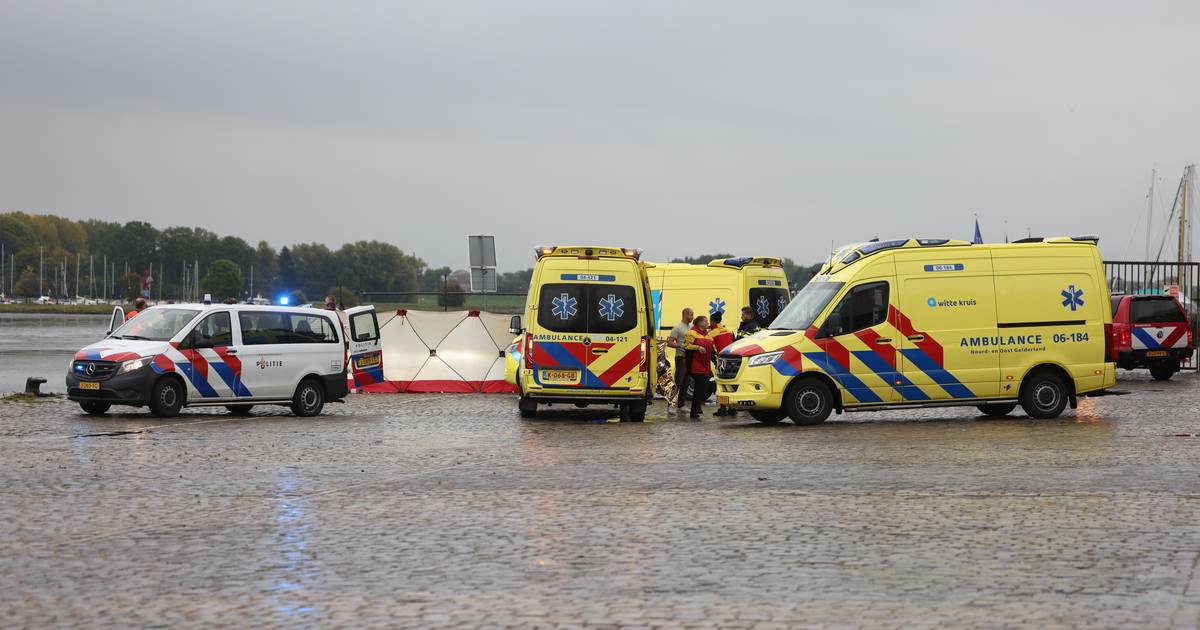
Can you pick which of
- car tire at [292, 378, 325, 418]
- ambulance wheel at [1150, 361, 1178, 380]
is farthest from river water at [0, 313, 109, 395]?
ambulance wheel at [1150, 361, 1178, 380]

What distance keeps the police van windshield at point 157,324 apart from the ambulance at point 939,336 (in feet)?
26.7

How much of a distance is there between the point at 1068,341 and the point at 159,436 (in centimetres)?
1193

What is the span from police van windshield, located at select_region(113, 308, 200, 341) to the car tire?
200 cm

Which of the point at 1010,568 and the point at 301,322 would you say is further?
the point at 301,322

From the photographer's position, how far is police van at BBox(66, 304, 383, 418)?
67.7 feet

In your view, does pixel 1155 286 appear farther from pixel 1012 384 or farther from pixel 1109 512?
pixel 1109 512

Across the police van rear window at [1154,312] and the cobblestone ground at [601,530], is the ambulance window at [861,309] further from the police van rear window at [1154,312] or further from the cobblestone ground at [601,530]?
the police van rear window at [1154,312]

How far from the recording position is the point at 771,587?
777cm

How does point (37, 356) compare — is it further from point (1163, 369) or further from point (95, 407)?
point (1163, 369)

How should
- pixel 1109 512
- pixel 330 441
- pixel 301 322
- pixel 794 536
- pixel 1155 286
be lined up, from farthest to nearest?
pixel 1155 286 < pixel 301 322 < pixel 330 441 < pixel 1109 512 < pixel 794 536

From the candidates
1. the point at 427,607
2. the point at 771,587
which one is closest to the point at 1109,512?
the point at 771,587

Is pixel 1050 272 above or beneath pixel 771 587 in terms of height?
above

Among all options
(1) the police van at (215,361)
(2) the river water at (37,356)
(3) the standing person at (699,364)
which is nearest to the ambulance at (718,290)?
(3) the standing person at (699,364)

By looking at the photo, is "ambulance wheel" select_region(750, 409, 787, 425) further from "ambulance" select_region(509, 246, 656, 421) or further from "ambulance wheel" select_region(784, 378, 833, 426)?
"ambulance" select_region(509, 246, 656, 421)
